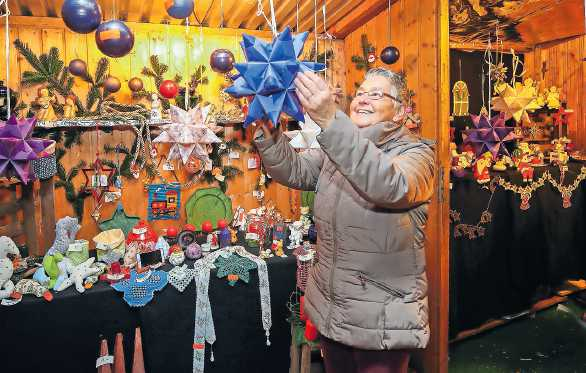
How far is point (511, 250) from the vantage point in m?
3.32

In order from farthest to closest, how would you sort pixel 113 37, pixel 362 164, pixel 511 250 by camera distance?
pixel 511 250 → pixel 113 37 → pixel 362 164

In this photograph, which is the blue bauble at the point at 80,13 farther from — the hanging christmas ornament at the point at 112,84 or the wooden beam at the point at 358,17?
the wooden beam at the point at 358,17

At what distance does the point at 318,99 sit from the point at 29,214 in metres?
2.37

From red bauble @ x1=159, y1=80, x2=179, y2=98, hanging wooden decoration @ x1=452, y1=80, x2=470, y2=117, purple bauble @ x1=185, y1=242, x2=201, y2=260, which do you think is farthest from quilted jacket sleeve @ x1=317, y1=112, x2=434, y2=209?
hanging wooden decoration @ x1=452, y1=80, x2=470, y2=117

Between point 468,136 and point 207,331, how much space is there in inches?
87.7

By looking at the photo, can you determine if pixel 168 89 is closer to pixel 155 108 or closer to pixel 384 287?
pixel 155 108

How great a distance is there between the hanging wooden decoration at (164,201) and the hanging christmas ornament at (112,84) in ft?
2.37

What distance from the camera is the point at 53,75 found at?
9.55ft

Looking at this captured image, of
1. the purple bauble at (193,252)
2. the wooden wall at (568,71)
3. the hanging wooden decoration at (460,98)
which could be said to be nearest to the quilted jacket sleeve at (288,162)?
the purple bauble at (193,252)

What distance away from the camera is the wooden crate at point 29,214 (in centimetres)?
265

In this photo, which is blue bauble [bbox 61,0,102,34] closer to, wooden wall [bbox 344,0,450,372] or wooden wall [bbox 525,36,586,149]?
wooden wall [bbox 344,0,450,372]

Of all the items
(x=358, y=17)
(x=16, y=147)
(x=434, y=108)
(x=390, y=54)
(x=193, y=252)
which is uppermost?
(x=358, y=17)

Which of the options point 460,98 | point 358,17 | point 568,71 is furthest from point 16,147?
point 568,71

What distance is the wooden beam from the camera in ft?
9.76
